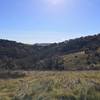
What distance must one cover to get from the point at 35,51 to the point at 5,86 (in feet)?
448

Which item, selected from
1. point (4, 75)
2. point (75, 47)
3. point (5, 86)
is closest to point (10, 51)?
point (75, 47)

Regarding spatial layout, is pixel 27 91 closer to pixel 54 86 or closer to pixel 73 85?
pixel 54 86

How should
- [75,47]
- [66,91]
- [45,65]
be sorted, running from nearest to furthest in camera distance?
[66,91] < [45,65] < [75,47]

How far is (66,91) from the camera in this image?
61.4 ft

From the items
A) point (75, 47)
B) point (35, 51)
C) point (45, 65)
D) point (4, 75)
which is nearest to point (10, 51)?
point (35, 51)

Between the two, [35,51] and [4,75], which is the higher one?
[35,51]

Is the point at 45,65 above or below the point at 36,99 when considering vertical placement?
above

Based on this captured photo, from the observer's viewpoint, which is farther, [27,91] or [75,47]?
[75,47]

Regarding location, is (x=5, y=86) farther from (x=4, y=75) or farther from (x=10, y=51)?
(x=10, y=51)

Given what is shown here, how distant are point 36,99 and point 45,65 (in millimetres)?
68825

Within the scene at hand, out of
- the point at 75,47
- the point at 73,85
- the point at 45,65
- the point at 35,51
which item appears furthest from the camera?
the point at 35,51

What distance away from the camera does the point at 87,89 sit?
741 inches

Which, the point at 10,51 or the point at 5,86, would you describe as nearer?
the point at 5,86

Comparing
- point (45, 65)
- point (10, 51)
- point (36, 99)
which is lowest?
point (36, 99)
